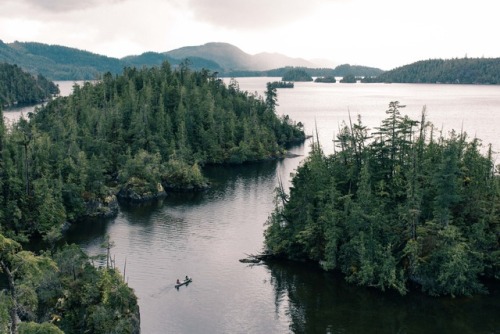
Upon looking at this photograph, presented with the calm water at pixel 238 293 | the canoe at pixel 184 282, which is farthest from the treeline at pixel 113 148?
the canoe at pixel 184 282

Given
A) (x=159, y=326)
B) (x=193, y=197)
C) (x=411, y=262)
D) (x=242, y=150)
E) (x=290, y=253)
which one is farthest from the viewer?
(x=242, y=150)

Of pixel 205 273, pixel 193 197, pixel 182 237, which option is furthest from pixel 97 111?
pixel 205 273

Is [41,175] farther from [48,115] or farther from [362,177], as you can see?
[48,115]

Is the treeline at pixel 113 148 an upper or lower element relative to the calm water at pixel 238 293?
upper

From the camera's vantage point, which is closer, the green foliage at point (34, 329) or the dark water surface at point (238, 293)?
the green foliage at point (34, 329)

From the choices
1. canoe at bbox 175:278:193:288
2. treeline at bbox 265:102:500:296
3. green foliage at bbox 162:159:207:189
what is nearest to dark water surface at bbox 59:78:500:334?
canoe at bbox 175:278:193:288

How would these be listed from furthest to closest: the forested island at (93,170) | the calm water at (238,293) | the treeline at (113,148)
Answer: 1. the treeline at (113,148)
2. the calm water at (238,293)
3. the forested island at (93,170)

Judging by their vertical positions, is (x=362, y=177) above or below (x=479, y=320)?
above

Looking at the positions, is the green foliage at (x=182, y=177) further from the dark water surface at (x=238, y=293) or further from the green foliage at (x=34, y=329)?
the green foliage at (x=34, y=329)
